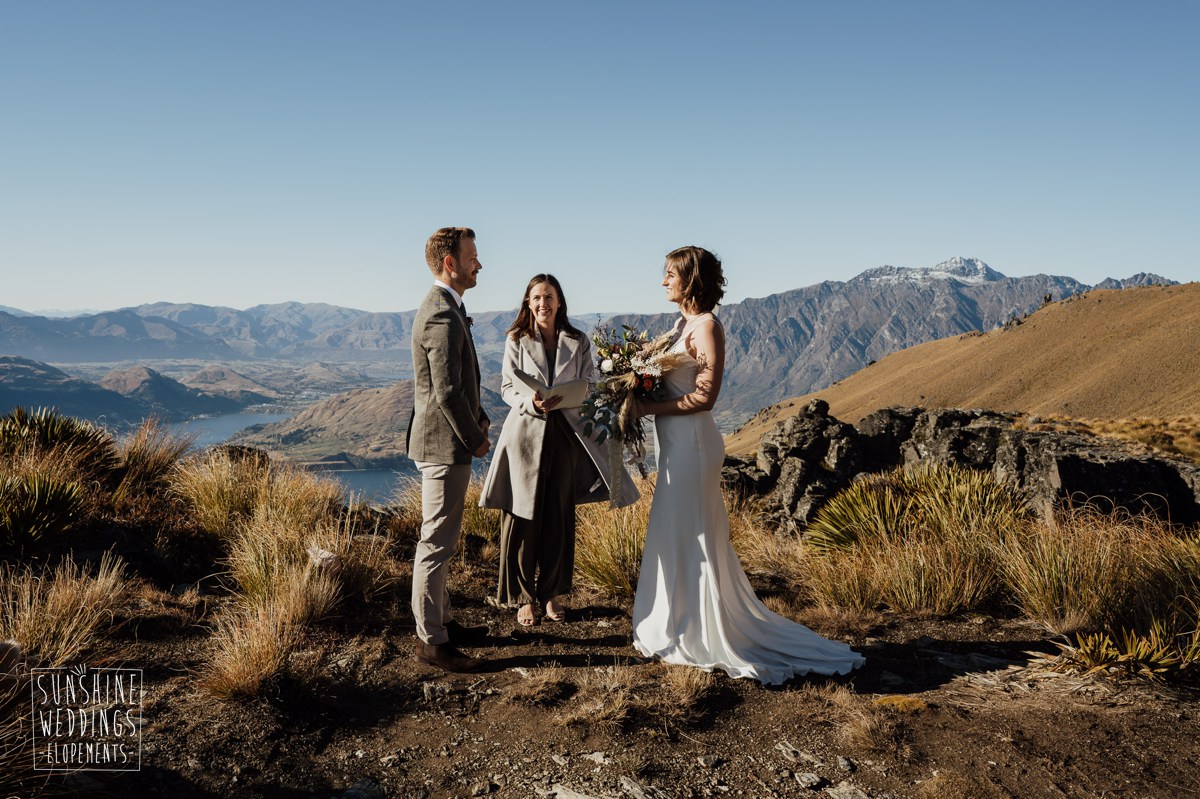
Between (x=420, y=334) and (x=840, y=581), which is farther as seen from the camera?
(x=840, y=581)

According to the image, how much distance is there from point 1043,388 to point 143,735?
68.8m

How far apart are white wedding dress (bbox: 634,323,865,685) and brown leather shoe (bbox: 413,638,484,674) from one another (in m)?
0.98

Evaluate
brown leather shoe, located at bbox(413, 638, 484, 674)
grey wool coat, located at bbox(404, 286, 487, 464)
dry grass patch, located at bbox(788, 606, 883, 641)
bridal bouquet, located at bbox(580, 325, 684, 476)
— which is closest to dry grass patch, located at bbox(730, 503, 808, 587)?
dry grass patch, located at bbox(788, 606, 883, 641)

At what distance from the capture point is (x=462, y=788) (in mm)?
3221

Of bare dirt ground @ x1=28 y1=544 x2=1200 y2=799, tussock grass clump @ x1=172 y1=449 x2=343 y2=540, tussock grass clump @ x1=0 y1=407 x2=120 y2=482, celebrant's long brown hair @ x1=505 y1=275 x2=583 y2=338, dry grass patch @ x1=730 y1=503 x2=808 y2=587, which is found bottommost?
bare dirt ground @ x1=28 y1=544 x2=1200 y2=799

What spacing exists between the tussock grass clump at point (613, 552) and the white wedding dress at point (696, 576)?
4.67ft

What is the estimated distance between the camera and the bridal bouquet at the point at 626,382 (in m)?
4.41

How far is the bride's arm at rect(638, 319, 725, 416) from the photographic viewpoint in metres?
4.21

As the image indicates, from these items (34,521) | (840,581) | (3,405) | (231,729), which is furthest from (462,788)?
(3,405)

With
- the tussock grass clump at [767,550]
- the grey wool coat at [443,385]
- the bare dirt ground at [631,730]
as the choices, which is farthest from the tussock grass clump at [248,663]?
the tussock grass clump at [767,550]

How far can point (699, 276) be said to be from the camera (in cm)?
427

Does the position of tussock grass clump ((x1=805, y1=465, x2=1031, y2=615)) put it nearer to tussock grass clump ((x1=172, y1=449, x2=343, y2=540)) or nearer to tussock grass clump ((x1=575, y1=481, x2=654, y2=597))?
tussock grass clump ((x1=575, y1=481, x2=654, y2=597))

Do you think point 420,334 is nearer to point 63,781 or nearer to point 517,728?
point 517,728

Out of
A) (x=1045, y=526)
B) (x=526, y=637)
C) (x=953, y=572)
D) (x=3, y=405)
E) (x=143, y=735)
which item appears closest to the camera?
(x=143, y=735)
